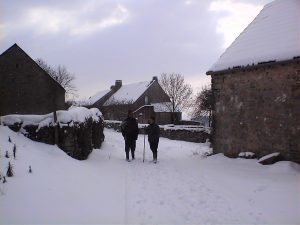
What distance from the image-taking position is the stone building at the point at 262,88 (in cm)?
1092

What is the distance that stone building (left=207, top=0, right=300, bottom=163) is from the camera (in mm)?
10922

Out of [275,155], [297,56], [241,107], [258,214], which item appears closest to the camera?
[258,214]

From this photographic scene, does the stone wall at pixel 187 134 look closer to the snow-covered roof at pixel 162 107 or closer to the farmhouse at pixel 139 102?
the farmhouse at pixel 139 102

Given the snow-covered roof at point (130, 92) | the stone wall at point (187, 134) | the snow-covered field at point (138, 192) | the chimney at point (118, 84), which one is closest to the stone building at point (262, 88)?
the snow-covered field at point (138, 192)

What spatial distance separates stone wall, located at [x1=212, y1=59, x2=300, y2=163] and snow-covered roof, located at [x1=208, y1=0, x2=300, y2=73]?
0.30 metres

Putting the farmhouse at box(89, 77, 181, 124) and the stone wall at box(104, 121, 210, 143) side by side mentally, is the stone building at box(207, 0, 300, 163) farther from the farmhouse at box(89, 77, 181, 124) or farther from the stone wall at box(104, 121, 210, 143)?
the farmhouse at box(89, 77, 181, 124)

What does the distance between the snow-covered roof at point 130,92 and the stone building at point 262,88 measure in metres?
46.7

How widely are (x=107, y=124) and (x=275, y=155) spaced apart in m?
36.4

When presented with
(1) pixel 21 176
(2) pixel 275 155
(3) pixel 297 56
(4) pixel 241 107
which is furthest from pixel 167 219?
(4) pixel 241 107

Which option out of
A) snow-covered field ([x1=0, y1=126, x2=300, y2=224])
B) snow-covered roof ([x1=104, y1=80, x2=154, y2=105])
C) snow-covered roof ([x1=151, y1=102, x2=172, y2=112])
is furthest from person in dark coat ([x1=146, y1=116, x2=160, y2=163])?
snow-covered roof ([x1=104, y1=80, x2=154, y2=105])

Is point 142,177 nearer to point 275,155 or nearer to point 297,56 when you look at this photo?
point 275,155

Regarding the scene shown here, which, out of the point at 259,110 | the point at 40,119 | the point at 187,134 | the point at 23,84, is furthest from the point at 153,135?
the point at 23,84

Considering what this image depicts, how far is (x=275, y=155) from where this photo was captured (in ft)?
36.6

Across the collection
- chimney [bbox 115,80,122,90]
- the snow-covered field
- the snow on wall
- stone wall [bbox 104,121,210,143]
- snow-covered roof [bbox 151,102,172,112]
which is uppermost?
chimney [bbox 115,80,122,90]
